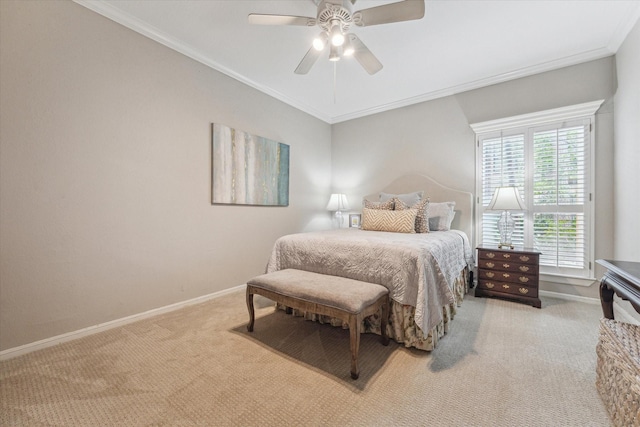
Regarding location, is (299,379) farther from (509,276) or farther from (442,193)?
(442,193)

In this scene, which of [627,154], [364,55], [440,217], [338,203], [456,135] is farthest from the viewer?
[338,203]

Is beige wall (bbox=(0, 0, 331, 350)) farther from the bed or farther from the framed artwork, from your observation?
the framed artwork

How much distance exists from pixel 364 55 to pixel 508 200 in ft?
7.29

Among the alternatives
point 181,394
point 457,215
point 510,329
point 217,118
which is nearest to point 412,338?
point 510,329

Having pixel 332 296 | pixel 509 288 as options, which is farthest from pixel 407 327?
pixel 509 288

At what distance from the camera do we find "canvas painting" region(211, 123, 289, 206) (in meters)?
3.08

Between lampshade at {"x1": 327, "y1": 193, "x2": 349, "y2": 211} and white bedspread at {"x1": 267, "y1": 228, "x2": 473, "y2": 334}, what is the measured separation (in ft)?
6.47

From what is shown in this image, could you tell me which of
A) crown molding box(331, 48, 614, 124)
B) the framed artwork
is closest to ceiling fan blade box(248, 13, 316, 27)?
Answer: crown molding box(331, 48, 614, 124)

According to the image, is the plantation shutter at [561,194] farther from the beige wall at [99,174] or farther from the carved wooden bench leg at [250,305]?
the beige wall at [99,174]

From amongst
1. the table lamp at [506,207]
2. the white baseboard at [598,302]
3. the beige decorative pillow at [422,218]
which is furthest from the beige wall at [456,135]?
the beige decorative pillow at [422,218]

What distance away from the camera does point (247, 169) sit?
3.39m

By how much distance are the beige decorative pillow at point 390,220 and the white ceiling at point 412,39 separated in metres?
1.73

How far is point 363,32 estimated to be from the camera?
8.34 ft

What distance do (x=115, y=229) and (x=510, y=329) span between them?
11.5 feet
